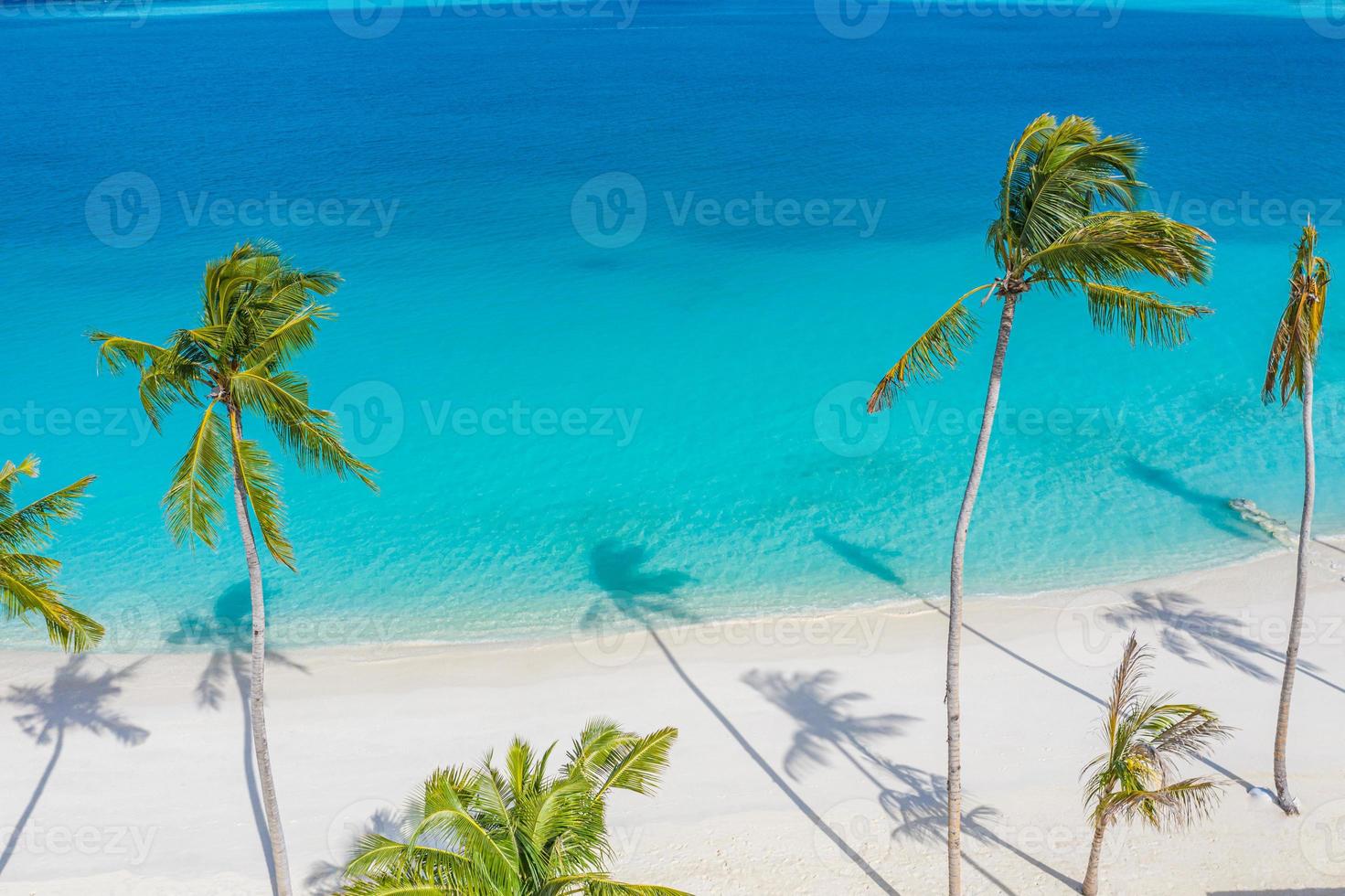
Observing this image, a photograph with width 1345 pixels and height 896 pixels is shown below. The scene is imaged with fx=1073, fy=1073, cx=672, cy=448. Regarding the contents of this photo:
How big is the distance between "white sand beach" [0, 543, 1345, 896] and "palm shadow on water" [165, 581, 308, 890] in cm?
12

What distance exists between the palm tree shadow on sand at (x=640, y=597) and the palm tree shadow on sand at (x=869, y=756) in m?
1.01

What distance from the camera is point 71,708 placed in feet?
65.4

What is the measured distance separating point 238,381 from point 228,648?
478 inches

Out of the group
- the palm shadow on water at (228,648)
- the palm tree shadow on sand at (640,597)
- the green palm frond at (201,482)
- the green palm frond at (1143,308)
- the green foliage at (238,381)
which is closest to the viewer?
the green palm frond at (1143,308)

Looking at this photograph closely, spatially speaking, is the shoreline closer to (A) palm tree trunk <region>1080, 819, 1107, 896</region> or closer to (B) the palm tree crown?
(A) palm tree trunk <region>1080, 819, 1107, 896</region>

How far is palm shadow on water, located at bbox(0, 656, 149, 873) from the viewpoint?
1898 cm

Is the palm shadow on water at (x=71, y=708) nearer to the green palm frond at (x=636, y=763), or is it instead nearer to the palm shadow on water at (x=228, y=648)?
the palm shadow on water at (x=228, y=648)

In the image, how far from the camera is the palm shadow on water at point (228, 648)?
1953 cm

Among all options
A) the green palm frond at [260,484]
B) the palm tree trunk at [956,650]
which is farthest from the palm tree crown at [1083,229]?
the green palm frond at [260,484]

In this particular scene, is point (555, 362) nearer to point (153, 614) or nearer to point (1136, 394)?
point (153, 614)

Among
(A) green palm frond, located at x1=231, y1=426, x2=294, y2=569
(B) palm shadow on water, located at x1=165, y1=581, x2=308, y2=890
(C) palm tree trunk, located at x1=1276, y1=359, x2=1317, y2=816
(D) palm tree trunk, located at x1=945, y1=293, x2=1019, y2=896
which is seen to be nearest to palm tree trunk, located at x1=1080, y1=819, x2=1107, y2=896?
(D) palm tree trunk, located at x1=945, y1=293, x2=1019, y2=896

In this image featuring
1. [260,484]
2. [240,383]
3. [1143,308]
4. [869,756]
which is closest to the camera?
[1143,308]

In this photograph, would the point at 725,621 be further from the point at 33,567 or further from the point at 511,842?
the point at 33,567

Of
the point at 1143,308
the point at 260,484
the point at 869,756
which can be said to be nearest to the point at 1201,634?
the point at 869,756
